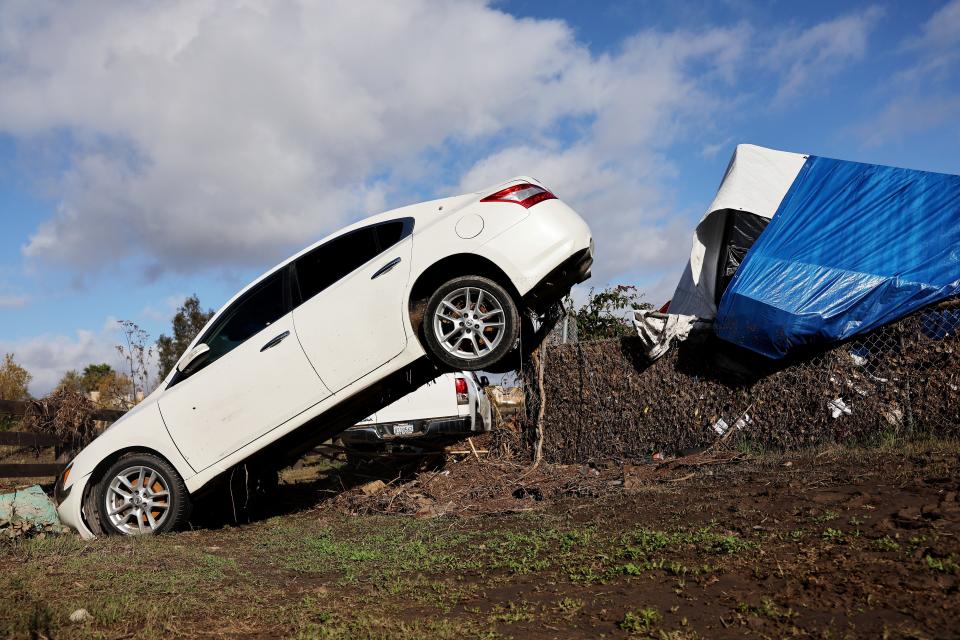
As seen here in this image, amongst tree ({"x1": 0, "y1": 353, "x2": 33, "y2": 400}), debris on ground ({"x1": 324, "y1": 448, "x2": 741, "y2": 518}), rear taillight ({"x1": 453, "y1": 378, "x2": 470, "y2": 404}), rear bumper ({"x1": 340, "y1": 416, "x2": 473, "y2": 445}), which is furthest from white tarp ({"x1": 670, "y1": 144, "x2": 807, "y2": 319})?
tree ({"x1": 0, "y1": 353, "x2": 33, "y2": 400})

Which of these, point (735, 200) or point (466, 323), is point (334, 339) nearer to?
point (466, 323)

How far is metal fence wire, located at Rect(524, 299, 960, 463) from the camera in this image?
723 centimetres

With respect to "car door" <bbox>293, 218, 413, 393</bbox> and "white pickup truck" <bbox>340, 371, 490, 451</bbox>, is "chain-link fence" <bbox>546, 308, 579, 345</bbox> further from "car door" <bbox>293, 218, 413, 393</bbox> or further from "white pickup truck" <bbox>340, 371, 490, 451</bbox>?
"car door" <bbox>293, 218, 413, 393</bbox>

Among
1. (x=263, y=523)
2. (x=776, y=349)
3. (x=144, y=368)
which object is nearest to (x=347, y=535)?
(x=263, y=523)

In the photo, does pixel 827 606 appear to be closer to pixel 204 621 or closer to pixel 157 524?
pixel 204 621

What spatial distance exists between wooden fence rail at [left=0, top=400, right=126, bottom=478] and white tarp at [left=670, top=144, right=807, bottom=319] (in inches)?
367

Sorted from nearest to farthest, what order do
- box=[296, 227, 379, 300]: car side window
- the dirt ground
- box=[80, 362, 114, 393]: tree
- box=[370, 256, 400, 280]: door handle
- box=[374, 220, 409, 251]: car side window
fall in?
the dirt ground
box=[370, 256, 400, 280]: door handle
box=[374, 220, 409, 251]: car side window
box=[296, 227, 379, 300]: car side window
box=[80, 362, 114, 393]: tree

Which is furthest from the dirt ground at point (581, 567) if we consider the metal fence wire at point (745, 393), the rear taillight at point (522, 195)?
the rear taillight at point (522, 195)

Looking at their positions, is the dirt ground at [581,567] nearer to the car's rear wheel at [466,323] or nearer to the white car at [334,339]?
the white car at [334,339]

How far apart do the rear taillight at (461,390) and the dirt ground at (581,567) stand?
329 cm

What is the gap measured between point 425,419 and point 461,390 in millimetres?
688

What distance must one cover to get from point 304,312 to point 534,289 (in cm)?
208

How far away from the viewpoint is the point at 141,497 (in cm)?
685

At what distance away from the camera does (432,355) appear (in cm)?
632
